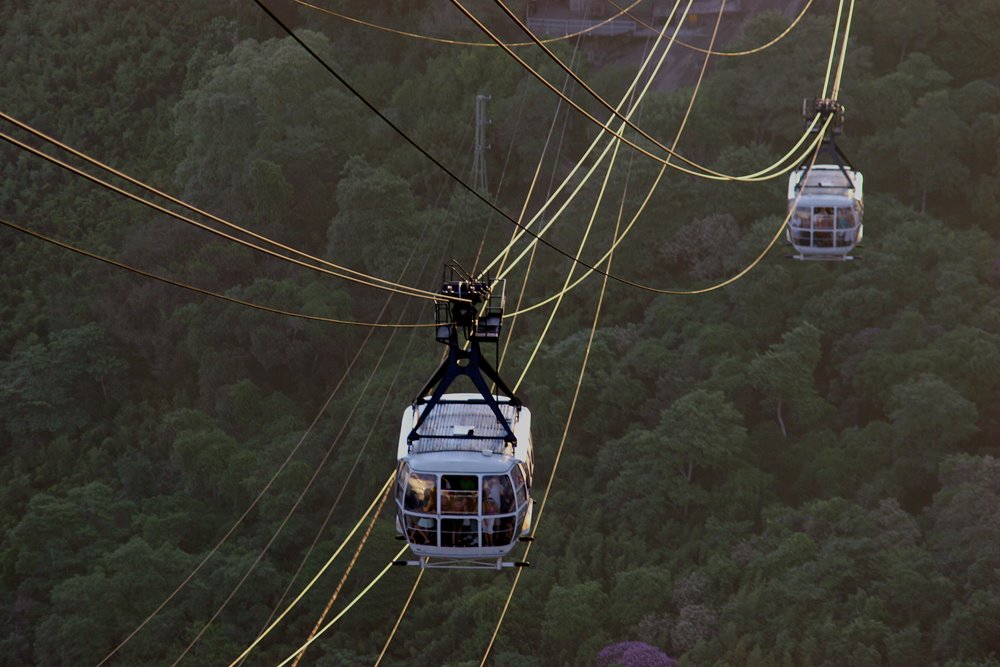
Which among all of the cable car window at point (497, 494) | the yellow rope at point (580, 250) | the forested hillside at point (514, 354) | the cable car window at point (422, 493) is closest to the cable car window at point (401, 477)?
the cable car window at point (422, 493)

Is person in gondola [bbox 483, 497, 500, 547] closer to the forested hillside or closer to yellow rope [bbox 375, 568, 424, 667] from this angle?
the forested hillside

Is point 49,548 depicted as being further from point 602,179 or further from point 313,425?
point 602,179

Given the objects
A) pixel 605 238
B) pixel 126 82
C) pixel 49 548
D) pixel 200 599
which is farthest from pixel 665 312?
pixel 126 82

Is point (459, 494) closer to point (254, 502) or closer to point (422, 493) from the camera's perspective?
point (422, 493)

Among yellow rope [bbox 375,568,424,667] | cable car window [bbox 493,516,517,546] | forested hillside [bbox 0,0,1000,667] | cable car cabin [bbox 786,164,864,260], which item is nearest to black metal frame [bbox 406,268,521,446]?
cable car window [bbox 493,516,517,546]

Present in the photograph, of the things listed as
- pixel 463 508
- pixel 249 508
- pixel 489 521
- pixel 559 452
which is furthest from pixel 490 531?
pixel 249 508

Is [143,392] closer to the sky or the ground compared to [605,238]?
closer to the ground

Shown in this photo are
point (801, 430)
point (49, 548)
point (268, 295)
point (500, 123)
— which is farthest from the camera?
point (500, 123)
